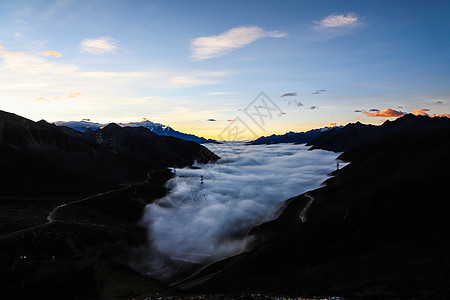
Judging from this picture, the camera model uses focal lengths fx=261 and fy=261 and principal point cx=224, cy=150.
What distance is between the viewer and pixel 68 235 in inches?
3140

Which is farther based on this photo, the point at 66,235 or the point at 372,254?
the point at 66,235

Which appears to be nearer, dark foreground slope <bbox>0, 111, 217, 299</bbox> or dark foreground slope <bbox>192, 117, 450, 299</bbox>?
dark foreground slope <bbox>192, 117, 450, 299</bbox>

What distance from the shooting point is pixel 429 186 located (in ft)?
213

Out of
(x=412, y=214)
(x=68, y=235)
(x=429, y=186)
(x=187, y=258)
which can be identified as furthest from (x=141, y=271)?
(x=429, y=186)

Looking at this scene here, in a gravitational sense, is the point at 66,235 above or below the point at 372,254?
below

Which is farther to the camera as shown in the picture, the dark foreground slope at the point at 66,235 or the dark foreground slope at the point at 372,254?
the dark foreground slope at the point at 66,235

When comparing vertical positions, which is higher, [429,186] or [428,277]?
[429,186]

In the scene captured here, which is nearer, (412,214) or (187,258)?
(412,214)

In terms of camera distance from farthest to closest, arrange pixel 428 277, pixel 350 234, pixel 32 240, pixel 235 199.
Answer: pixel 235 199 → pixel 32 240 → pixel 350 234 → pixel 428 277

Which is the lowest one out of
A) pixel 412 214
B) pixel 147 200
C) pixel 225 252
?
pixel 225 252

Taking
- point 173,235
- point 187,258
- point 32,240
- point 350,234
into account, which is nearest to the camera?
point 350,234

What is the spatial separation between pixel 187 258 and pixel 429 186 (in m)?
74.1

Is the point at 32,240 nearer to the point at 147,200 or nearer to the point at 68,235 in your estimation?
the point at 68,235

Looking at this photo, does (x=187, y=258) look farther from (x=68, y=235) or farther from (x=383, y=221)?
(x=383, y=221)
